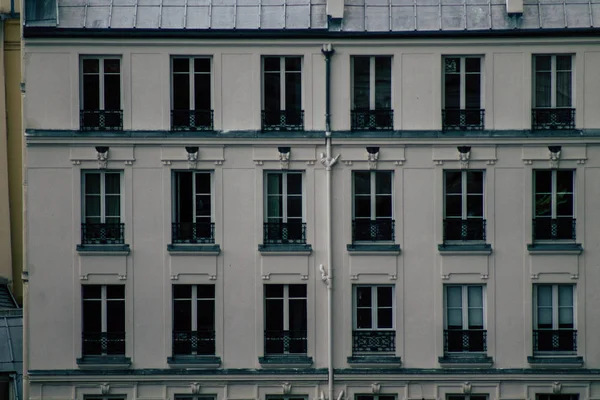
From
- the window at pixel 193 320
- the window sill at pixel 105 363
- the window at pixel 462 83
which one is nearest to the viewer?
the window sill at pixel 105 363

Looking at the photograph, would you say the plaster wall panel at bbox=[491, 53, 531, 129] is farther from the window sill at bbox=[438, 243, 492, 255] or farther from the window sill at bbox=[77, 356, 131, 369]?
the window sill at bbox=[77, 356, 131, 369]

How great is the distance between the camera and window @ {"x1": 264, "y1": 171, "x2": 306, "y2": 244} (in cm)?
3353

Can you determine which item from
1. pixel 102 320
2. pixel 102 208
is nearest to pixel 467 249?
pixel 102 208

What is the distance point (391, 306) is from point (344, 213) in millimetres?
3104

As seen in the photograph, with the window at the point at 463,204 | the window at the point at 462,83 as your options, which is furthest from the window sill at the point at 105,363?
the window at the point at 462,83

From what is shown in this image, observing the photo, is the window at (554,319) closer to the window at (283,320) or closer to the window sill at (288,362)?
the window sill at (288,362)

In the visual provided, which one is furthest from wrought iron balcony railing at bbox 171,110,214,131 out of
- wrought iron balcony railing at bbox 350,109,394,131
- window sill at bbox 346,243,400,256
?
window sill at bbox 346,243,400,256

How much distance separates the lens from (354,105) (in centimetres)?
3356

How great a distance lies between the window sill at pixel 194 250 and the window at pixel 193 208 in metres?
0.22

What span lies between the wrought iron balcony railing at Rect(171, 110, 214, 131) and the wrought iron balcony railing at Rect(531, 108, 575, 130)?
958 cm

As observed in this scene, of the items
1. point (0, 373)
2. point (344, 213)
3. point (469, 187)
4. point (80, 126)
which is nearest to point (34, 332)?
point (0, 373)

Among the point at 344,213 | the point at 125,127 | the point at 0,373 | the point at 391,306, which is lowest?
the point at 0,373

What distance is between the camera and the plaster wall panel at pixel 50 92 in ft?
109

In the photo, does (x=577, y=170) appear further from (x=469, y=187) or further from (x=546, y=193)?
(x=469, y=187)
